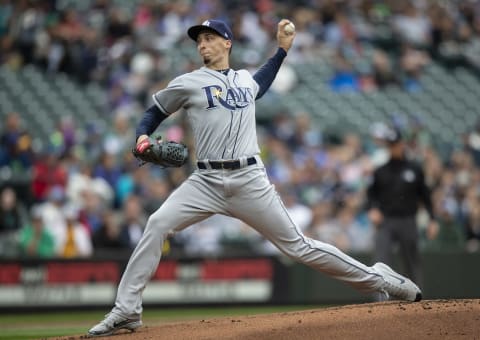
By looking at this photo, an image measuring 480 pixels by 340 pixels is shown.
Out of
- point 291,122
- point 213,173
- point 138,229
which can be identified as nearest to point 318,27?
point 291,122

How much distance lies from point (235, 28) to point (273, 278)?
6392mm

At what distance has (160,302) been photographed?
1186 centimetres

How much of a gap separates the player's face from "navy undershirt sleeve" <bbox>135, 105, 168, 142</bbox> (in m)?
0.48

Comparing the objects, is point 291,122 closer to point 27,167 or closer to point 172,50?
point 172,50

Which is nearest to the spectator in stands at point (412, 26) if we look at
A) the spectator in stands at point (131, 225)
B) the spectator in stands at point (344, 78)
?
the spectator in stands at point (344, 78)

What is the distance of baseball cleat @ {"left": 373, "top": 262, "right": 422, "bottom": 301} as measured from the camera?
20.7ft

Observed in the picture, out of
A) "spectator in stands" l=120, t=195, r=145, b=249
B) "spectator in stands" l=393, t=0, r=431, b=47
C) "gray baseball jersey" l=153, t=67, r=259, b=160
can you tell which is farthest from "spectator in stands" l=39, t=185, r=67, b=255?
"spectator in stands" l=393, t=0, r=431, b=47

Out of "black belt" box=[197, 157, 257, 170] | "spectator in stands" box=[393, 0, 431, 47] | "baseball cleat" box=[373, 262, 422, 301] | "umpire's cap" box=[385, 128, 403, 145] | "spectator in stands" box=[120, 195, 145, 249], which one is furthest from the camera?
"spectator in stands" box=[393, 0, 431, 47]

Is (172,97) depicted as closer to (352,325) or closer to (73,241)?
(352,325)

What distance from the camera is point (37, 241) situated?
1180 centimetres

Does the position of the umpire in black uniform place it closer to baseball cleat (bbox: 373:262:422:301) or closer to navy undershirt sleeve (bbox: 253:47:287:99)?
baseball cleat (bbox: 373:262:422:301)

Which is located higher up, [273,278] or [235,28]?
[235,28]

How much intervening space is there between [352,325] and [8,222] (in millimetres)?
7309

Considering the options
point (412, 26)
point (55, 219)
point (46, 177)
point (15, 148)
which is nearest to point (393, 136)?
point (55, 219)
